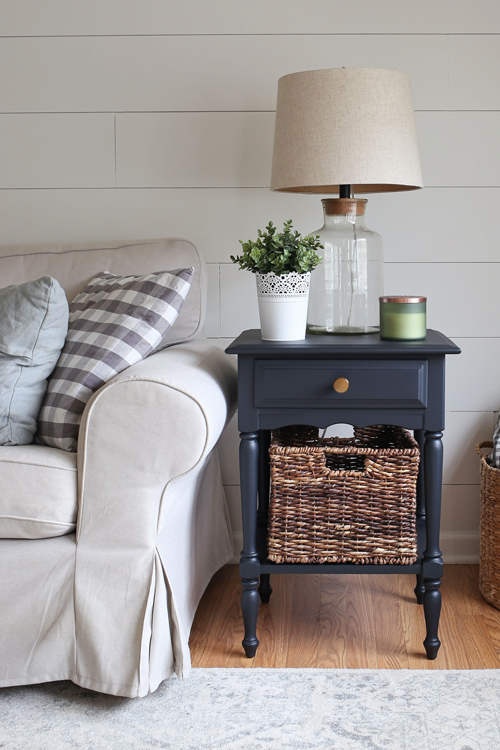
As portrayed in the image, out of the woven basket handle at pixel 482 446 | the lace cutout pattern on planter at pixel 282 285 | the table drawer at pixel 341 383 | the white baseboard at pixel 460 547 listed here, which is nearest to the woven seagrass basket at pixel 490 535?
the woven basket handle at pixel 482 446

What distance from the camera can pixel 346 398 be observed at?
154cm

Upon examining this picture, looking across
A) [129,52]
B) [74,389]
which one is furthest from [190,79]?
[74,389]

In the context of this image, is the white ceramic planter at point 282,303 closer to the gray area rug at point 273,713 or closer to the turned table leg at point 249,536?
the turned table leg at point 249,536

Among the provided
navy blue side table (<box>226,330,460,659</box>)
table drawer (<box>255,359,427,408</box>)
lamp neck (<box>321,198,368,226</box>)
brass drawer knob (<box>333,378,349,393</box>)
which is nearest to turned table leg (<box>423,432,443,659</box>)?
navy blue side table (<box>226,330,460,659</box>)

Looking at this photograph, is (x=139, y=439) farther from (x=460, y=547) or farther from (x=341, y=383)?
(x=460, y=547)

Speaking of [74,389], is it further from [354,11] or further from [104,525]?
[354,11]

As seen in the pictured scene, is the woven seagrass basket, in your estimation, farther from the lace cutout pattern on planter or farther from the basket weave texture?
the lace cutout pattern on planter

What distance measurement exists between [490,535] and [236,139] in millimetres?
1313

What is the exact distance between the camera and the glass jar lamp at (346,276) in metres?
1.74

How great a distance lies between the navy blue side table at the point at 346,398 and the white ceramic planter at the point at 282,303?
4 cm

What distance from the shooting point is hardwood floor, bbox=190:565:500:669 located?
1.61 metres

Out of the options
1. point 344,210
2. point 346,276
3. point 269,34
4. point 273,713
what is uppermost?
point 269,34

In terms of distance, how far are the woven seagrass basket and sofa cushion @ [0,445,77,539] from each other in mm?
1071

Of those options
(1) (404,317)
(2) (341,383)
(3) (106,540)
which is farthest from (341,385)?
(3) (106,540)
